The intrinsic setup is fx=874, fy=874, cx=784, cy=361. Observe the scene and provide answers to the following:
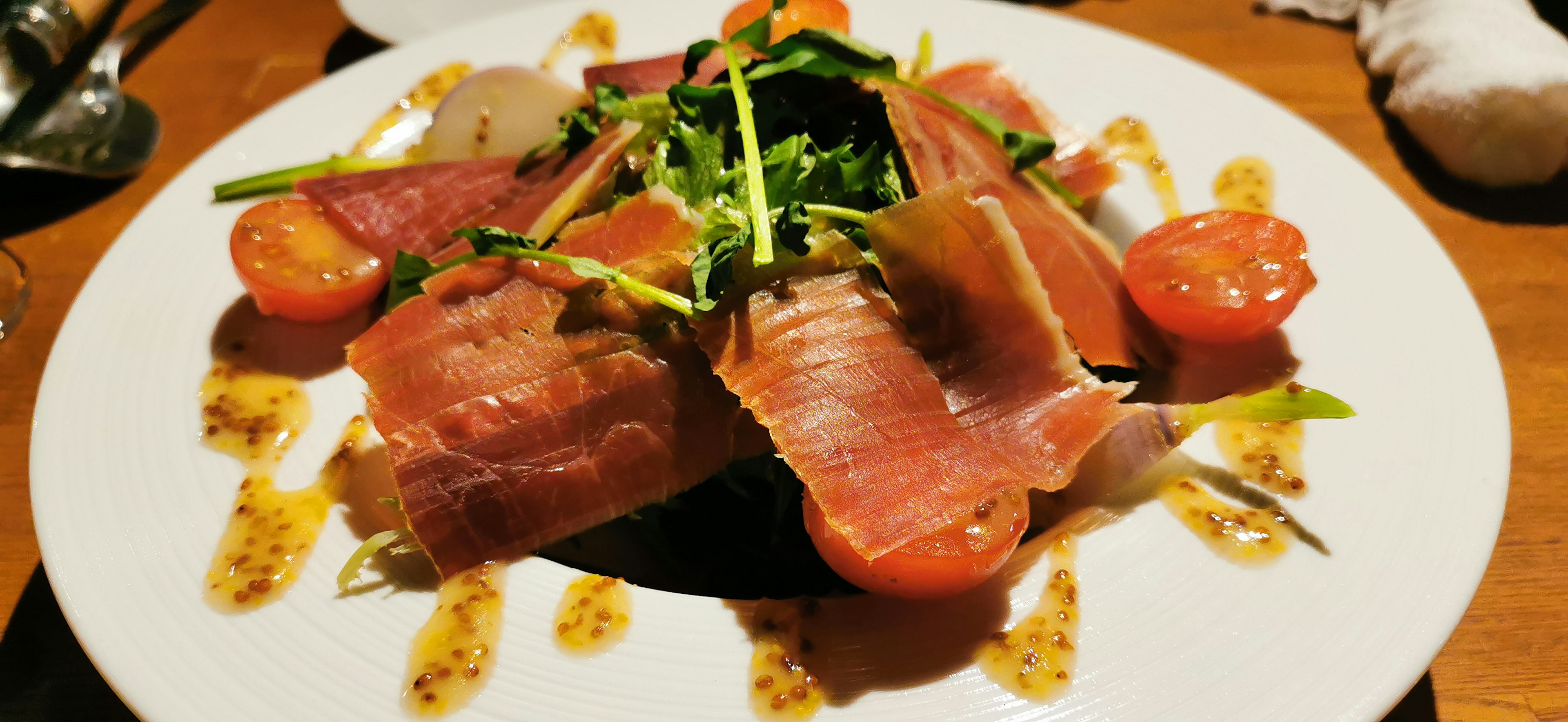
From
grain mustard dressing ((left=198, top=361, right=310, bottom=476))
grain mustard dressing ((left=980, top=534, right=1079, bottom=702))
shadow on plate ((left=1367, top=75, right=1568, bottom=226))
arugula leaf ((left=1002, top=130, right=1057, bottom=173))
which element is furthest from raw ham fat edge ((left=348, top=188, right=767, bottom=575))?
shadow on plate ((left=1367, top=75, right=1568, bottom=226))

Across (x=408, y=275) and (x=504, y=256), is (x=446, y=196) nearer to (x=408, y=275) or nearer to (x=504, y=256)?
(x=408, y=275)

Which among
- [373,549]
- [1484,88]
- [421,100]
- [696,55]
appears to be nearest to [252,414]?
[373,549]

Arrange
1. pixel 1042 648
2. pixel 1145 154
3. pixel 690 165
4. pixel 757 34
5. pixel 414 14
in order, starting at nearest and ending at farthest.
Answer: pixel 1042 648, pixel 690 165, pixel 757 34, pixel 1145 154, pixel 414 14

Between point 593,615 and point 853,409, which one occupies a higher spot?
point 853,409

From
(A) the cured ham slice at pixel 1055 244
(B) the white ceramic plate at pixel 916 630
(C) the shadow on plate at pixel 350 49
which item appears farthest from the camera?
(C) the shadow on plate at pixel 350 49

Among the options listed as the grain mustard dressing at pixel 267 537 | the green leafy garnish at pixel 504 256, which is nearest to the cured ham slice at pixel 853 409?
the green leafy garnish at pixel 504 256

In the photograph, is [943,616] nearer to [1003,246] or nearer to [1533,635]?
[1003,246]

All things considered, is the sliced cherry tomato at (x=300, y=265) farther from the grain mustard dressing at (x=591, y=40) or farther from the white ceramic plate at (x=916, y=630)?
the grain mustard dressing at (x=591, y=40)

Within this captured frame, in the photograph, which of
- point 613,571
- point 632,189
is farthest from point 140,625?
point 632,189
